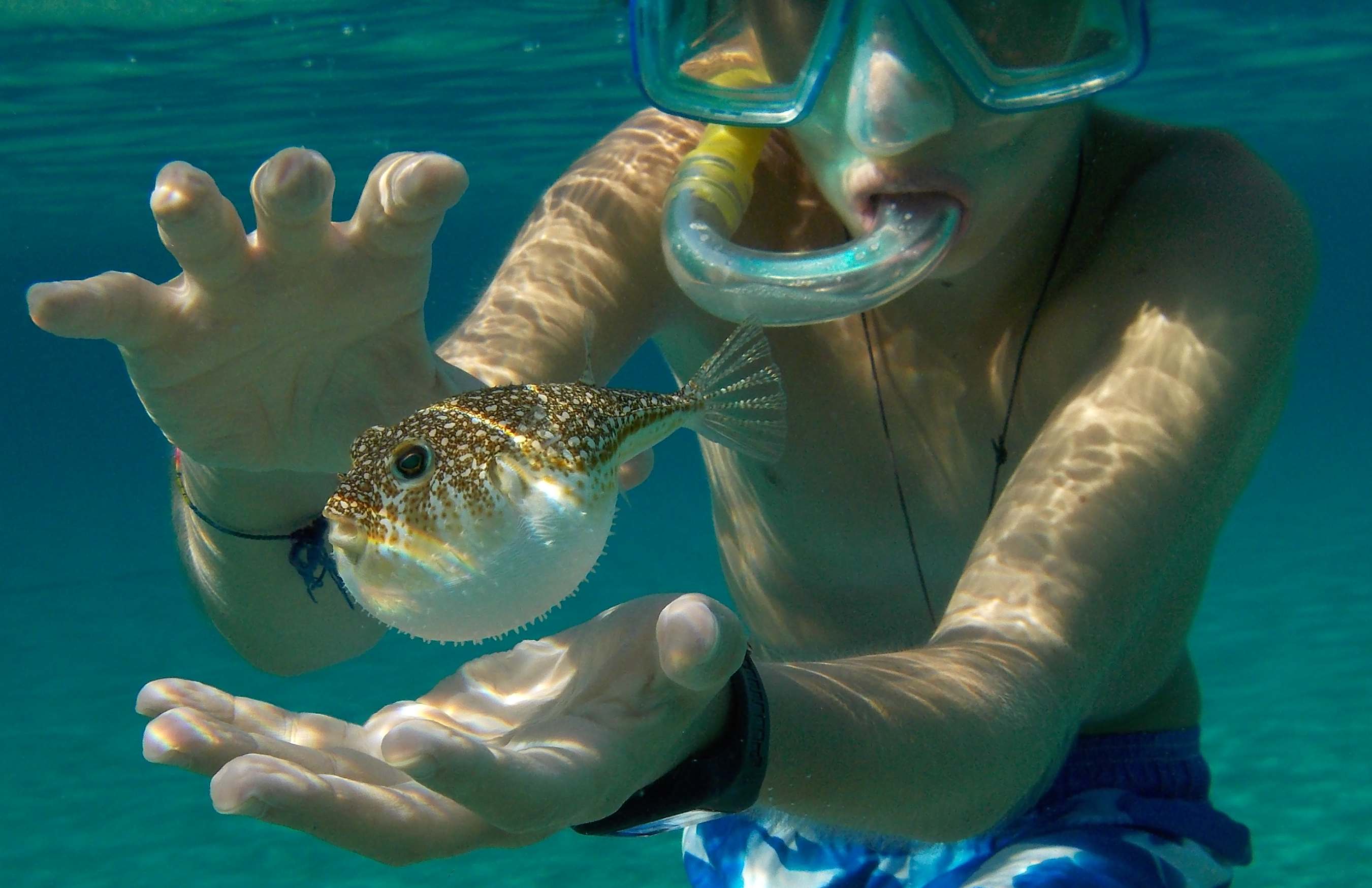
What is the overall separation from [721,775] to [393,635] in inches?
550

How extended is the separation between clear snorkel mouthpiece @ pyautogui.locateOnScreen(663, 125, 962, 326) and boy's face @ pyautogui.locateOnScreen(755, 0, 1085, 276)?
0.07 meters

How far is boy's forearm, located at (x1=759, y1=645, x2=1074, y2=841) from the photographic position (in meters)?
1.69

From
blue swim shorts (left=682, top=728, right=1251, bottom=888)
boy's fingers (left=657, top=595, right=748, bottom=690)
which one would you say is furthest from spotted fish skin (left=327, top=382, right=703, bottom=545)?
blue swim shorts (left=682, top=728, right=1251, bottom=888)

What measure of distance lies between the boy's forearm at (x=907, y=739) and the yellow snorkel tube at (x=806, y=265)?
28.7 inches

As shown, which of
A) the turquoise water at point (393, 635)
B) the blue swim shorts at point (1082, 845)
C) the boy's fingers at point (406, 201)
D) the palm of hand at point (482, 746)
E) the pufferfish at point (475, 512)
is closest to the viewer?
the palm of hand at point (482, 746)

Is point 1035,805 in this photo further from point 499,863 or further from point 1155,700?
point 499,863

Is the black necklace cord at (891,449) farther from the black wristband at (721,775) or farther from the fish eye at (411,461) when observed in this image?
the fish eye at (411,461)

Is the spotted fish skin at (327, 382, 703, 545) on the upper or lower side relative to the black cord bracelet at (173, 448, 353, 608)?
upper

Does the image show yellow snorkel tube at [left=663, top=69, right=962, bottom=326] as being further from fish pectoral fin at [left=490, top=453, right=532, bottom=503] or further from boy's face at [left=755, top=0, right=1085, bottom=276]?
fish pectoral fin at [left=490, top=453, right=532, bottom=503]

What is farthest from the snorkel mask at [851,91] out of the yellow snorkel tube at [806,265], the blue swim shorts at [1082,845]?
the blue swim shorts at [1082,845]

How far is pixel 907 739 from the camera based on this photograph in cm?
179

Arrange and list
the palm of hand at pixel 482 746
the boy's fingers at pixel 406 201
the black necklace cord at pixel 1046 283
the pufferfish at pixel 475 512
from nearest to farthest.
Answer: the palm of hand at pixel 482 746
the pufferfish at pixel 475 512
the boy's fingers at pixel 406 201
the black necklace cord at pixel 1046 283

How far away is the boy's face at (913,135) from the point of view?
2080mm

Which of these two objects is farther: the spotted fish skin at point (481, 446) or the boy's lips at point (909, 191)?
the boy's lips at point (909, 191)
